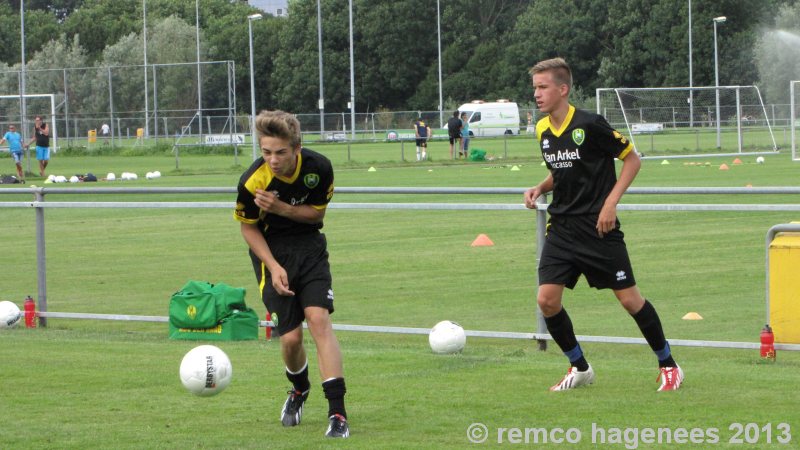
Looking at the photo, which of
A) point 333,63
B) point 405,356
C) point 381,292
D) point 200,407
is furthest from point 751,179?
point 333,63

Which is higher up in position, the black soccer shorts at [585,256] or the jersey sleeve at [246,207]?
the jersey sleeve at [246,207]

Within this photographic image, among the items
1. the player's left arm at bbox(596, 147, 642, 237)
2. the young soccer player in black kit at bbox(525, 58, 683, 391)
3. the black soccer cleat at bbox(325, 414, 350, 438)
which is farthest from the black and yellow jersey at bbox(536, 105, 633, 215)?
the black soccer cleat at bbox(325, 414, 350, 438)

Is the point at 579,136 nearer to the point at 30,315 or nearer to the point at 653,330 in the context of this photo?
the point at 653,330

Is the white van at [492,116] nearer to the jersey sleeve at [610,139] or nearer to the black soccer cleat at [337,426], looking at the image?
the jersey sleeve at [610,139]

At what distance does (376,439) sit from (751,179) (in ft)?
86.4

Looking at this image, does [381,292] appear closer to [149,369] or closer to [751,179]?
[149,369]

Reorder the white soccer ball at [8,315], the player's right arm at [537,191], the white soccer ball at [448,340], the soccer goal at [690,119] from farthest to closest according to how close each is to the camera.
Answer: the soccer goal at [690,119], the white soccer ball at [8,315], the white soccer ball at [448,340], the player's right arm at [537,191]

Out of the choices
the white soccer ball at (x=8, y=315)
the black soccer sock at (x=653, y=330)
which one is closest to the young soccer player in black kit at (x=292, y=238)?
the black soccer sock at (x=653, y=330)

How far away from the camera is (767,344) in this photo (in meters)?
9.15

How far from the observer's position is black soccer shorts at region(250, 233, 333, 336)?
22.6 feet

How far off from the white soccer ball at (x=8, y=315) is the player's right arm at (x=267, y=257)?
5.63m

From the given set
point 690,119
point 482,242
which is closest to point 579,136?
point 482,242

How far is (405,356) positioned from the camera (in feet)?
31.7

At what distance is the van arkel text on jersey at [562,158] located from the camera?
25.0ft
